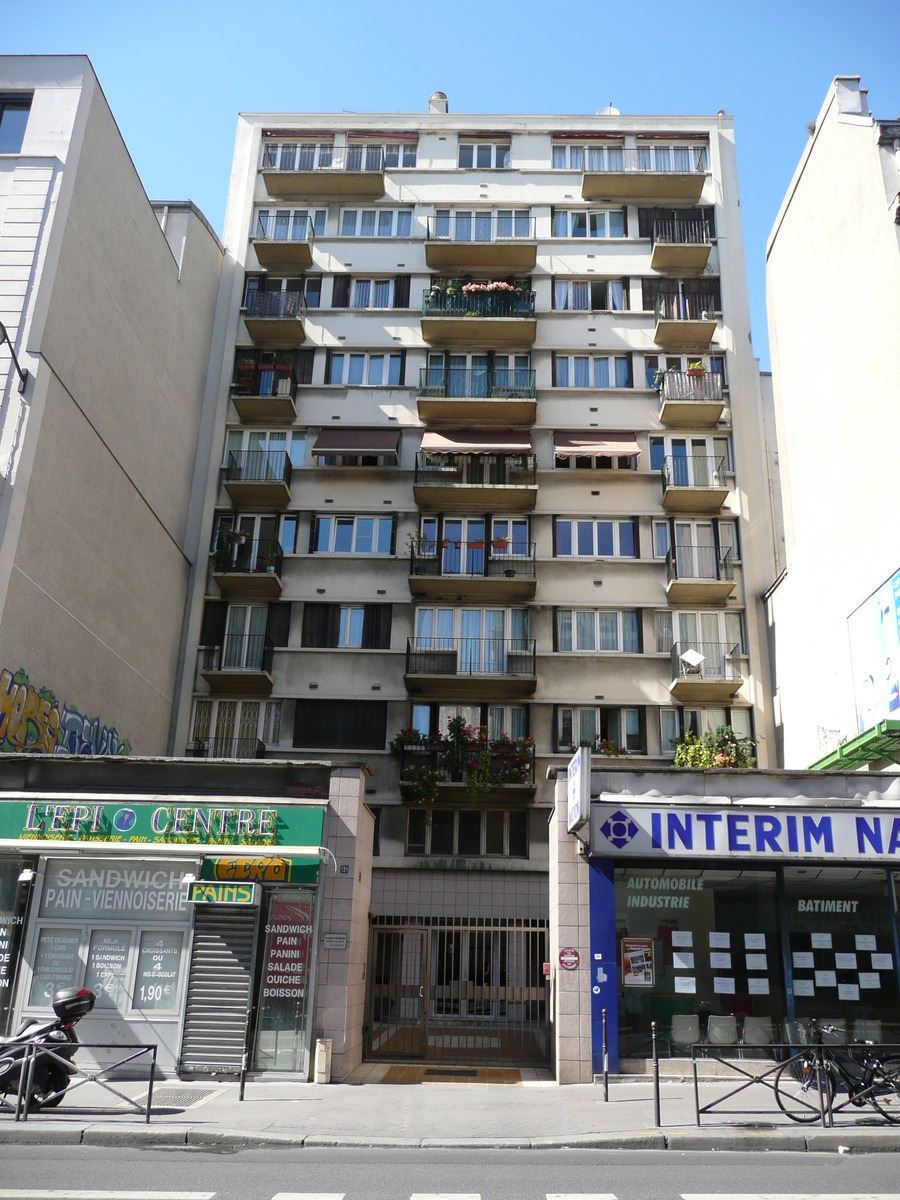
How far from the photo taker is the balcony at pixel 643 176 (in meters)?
31.5

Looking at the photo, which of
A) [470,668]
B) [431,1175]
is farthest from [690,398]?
[431,1175]

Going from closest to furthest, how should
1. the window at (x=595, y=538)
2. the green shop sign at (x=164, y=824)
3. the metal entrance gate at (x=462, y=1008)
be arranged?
the green shop sign at (x=164, y=824) → the metal entrance gate at (x=462, y=1008) → the window at (x=595, y=538)

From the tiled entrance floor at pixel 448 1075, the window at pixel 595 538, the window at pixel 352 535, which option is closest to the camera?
the tiled entrance floor at pixel 448 1075

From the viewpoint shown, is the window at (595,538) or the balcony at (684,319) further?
the balcony at (684,319)

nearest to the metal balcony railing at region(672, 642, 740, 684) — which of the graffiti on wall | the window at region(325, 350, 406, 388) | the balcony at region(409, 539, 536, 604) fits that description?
the balcony at region(409, 539, 536, 604)

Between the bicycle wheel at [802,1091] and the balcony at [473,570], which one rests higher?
the balcony at [473,570]

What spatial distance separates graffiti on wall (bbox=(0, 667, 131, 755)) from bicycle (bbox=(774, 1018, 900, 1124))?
1368 centimetres

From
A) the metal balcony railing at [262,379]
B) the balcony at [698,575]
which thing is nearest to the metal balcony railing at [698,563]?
the balcony at [698,575]

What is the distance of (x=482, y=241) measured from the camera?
103 feet

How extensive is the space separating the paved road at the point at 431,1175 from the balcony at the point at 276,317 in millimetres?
25356

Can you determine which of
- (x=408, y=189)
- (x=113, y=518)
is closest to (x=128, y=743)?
(x=113, y=518)

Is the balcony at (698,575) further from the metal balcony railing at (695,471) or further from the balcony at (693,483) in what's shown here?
the metal balcony railing at (695,471)

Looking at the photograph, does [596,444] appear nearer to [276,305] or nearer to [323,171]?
[276,305]

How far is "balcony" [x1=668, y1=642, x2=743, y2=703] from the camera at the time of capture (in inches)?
1029
